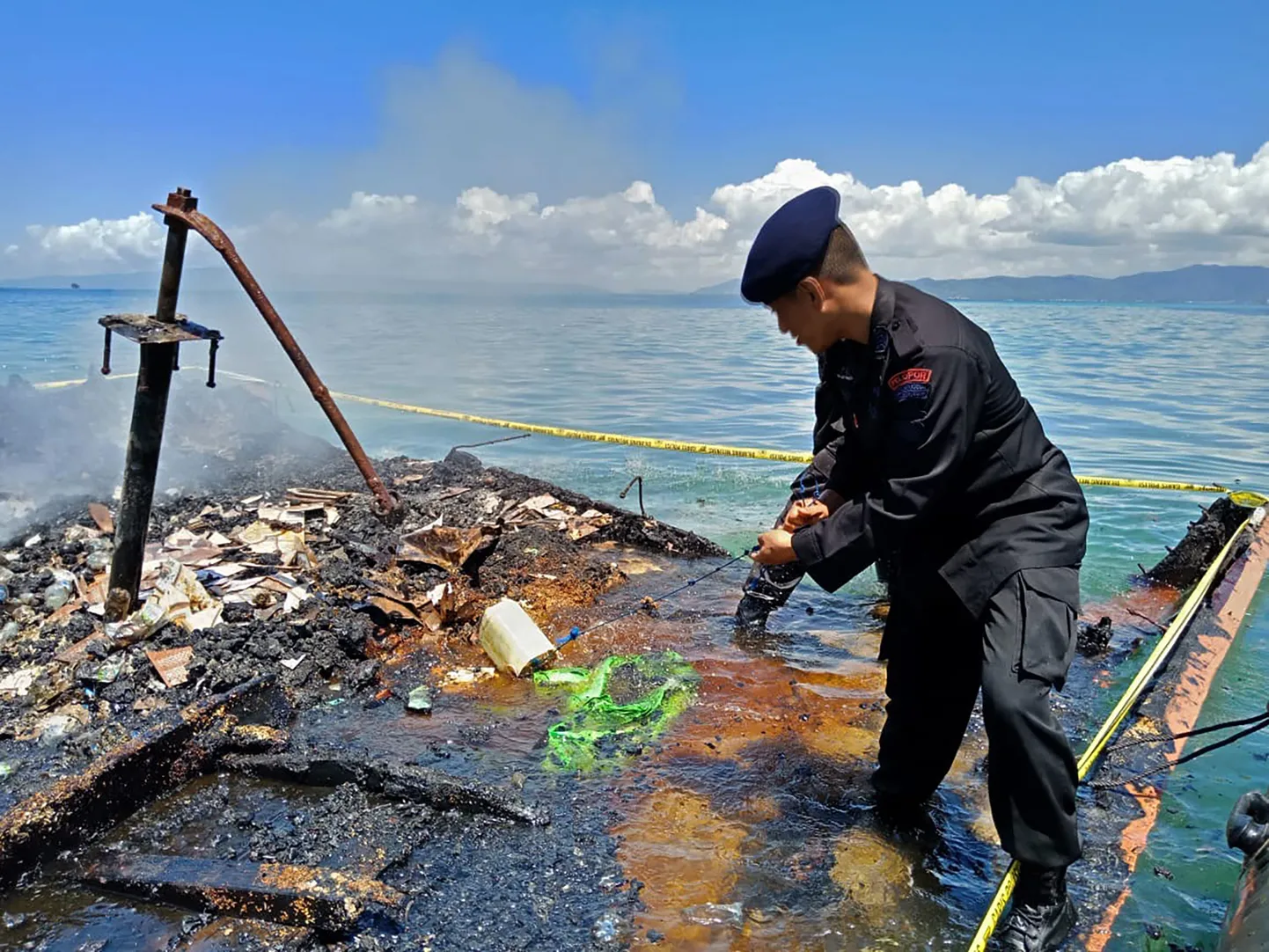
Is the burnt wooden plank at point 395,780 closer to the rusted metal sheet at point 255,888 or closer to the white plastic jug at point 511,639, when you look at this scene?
the rusted metal sheet at point 255,888

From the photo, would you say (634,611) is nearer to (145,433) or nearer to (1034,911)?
(145,433)

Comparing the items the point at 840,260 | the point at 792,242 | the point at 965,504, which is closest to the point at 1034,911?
the point at 965,504

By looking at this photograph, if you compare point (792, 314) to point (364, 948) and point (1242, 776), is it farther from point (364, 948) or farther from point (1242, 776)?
point (1242, 776)

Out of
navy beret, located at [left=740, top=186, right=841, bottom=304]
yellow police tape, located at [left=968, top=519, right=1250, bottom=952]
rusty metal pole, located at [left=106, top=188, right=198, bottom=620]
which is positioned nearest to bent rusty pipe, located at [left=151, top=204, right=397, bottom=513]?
rusty metal pole, located at [left=106, top=188, right=198, bottom=620]

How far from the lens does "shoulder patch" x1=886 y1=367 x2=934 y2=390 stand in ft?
8.43

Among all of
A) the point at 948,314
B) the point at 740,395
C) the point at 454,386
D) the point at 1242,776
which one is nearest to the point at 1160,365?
the point at 740,395

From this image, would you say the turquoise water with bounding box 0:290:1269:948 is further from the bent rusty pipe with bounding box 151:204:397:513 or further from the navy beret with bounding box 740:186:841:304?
the bent rusty pipe with bounding box 151:204:397:513

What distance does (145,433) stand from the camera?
4984 millimetres

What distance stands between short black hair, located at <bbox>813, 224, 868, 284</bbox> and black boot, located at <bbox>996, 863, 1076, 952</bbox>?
2.18 m

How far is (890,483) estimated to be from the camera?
2.71 m

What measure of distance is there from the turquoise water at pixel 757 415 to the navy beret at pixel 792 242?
290 cm

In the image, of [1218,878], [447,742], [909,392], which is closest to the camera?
[909,392]

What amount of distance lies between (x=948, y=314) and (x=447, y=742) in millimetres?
3350

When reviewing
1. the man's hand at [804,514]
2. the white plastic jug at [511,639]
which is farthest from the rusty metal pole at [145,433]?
the man's hand at [804,514]
